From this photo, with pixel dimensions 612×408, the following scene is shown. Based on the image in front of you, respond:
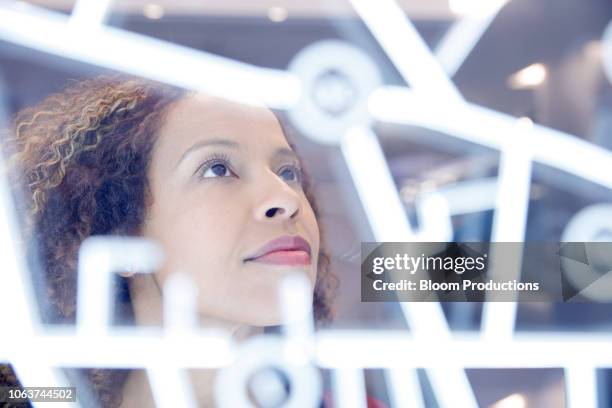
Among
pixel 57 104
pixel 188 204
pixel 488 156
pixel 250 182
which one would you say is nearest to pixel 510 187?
pixel 488 156

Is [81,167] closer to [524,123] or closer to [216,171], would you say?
[216,171]

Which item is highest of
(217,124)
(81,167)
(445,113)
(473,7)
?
(473,7)

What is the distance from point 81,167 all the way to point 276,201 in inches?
17.1

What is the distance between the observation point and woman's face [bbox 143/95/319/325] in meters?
1.62

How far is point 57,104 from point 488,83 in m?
0.98

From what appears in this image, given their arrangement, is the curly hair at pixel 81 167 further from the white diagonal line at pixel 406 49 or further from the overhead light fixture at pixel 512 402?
the overhead light fixture at pixel 512 402

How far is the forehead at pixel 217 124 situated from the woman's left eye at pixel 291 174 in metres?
0.06

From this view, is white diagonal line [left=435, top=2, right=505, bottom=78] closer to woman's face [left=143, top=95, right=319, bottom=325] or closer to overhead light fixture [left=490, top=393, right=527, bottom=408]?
woman's face [left=143, top=95, right=319, bottom=325]

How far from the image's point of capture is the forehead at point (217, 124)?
1651 millimetres

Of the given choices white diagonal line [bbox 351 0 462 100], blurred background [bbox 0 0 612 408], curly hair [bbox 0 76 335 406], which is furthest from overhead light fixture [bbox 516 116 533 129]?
curly hair [bbox 0 76 335 406]

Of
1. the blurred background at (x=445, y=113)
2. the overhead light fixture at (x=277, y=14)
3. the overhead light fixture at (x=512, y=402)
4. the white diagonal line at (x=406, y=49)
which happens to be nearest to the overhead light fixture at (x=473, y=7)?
the blurred background at (x=445, y=113)

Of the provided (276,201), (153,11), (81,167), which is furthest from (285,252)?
(153,11)

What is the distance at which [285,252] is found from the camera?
64.7 inches

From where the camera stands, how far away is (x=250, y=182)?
1.64 meters
